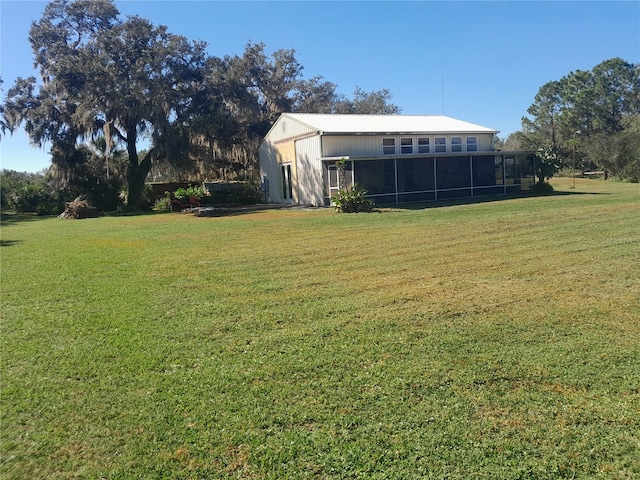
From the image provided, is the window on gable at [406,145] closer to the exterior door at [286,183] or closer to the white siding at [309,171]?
the white siding at [309,171]

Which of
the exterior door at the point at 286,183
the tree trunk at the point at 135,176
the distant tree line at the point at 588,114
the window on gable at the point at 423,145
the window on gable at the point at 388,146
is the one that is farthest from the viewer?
the distant tree line at the point at 588,114

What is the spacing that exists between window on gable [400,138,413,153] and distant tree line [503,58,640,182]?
2138cm

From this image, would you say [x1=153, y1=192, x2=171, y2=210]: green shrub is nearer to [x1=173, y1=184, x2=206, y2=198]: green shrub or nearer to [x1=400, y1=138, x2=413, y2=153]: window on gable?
[x1=173, y1=184, x2=206, y2=198]: green shrub

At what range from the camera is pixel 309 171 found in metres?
23.3

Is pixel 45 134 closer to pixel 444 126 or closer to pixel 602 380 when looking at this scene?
pixel 444 126

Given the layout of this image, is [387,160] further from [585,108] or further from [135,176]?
[585,108]

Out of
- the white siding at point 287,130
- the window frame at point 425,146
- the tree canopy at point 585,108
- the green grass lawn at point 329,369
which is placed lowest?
the green grass lawn at point 329,369

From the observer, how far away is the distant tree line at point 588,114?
1630 inches

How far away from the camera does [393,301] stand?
5.86 m

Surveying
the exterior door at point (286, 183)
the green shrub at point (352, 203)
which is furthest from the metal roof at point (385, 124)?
the green shrub at point (352, 203)

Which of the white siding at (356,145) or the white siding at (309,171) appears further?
the white siding at (309,171)

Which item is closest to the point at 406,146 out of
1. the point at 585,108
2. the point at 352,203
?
the point at 352,203

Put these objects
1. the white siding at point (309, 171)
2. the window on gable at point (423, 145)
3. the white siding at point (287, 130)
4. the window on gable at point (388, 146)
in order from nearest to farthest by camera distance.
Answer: the white siding at point (309, 171), the window on gable at point (388, 146), the white siding at point (287, 130), the window on gable at point (423, 145)

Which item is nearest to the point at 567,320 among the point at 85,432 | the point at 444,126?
the point at 85,432
